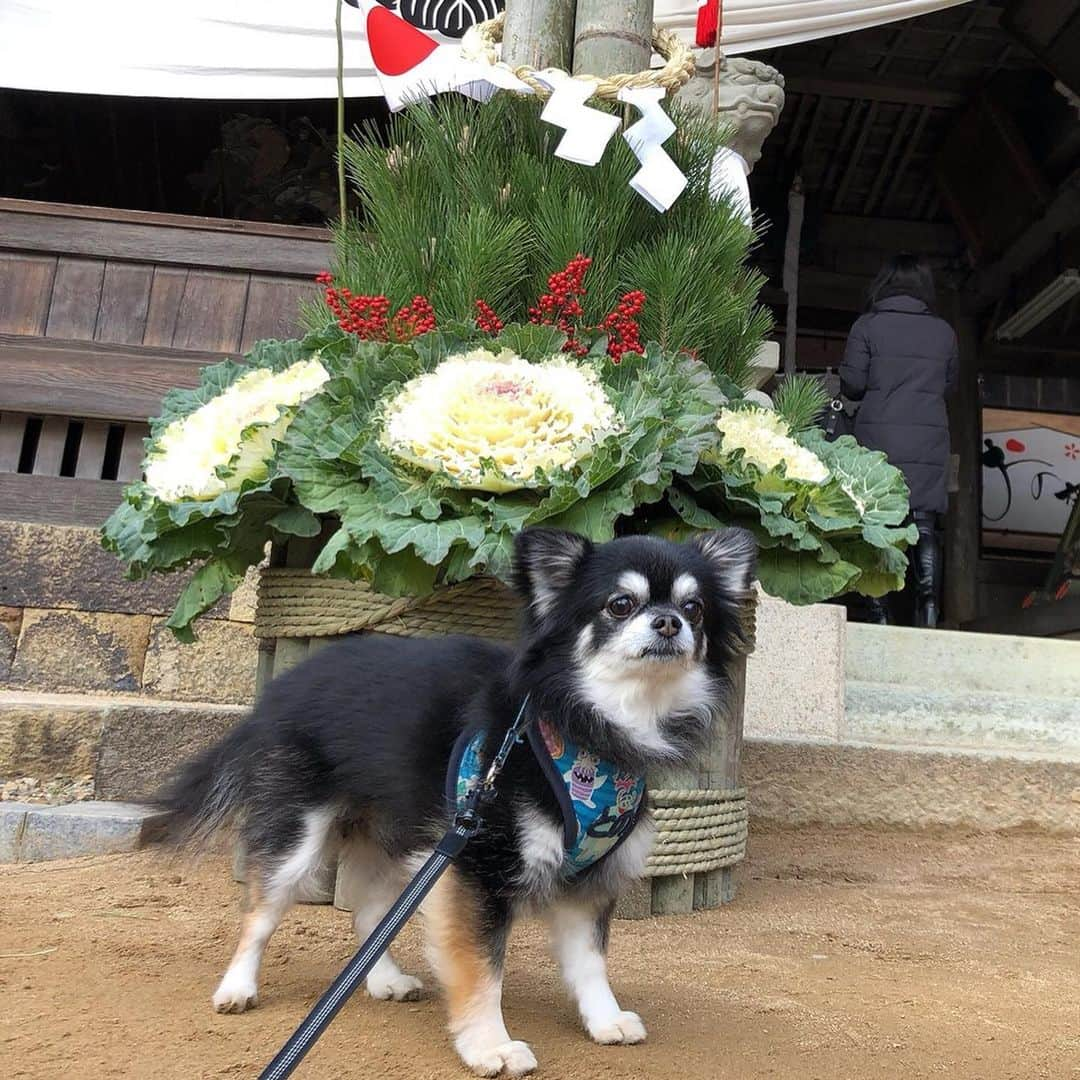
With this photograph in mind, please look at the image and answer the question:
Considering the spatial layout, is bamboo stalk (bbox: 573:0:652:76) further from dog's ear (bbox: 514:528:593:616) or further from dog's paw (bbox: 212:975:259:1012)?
dog's paw (bbox: 212:975:259:1012)

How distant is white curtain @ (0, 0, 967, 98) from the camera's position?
5.21 m

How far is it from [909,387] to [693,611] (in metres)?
4.55

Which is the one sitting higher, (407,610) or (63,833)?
(407,610)

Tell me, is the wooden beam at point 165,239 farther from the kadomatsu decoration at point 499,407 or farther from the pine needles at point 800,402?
the pine needles at point 800,402

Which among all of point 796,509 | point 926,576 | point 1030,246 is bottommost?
point 796,509

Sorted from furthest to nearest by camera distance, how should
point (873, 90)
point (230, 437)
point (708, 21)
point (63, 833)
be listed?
point (873, 90) < point (708, 21) < point (63, 833) < point (230, 437)

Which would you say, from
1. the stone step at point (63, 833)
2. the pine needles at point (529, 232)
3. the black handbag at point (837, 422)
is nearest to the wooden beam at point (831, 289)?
the black handbag at point (837, 422)

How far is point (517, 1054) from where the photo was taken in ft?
6.08

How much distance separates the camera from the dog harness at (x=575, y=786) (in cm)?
196

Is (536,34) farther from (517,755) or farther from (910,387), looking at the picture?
(910,387)

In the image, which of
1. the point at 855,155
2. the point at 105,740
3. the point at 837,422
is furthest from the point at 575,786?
the point at 855,155

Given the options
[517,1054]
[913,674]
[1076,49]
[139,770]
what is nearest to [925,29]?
[1076,49]

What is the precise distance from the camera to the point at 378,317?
287cm

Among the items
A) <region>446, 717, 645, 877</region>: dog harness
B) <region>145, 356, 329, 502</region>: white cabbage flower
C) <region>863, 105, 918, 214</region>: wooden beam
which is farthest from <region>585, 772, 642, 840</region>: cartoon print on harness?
<region>863, 105, 918, 214</region>: wooden beam
